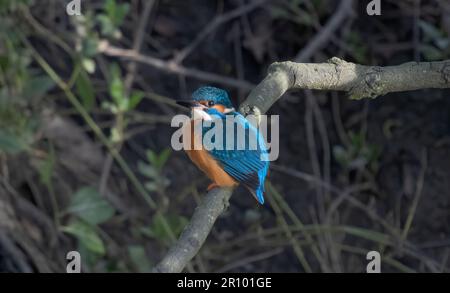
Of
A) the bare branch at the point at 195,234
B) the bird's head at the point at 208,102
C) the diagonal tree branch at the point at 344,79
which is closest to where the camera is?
the bare branch at the point at 195,234

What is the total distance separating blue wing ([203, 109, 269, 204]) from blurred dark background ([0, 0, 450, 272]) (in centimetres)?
134

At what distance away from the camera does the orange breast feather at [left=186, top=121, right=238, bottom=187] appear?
8.18 ft

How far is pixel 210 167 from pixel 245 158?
129mm

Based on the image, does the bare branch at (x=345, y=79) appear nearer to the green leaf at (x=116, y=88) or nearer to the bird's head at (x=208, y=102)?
the bird's head at (x=208, y=102)

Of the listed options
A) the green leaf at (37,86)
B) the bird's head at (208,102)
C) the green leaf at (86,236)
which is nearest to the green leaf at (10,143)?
the green leaf at (37,86)

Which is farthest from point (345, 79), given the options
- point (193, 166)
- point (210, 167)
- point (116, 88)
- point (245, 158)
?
point (193, 166)

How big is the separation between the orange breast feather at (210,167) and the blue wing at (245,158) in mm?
17

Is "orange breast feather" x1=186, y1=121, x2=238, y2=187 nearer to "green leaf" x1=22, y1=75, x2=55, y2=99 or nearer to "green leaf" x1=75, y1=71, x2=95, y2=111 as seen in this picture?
"green leaf" x1=75, y1=71, x2=95, y2=111

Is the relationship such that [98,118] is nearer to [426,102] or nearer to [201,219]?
[426,102]

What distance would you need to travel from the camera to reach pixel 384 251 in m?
4.35

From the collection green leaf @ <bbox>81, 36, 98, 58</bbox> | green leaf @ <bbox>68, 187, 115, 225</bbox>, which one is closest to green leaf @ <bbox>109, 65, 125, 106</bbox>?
green leaf @ <bbox>81, 36, 98, 58</bbox>

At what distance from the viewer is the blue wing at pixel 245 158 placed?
8.09ft

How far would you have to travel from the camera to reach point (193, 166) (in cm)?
466

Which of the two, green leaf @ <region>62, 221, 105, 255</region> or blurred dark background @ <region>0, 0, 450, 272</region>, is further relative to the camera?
blurred dark background @ <region>0, 0, 450, 272</region>
